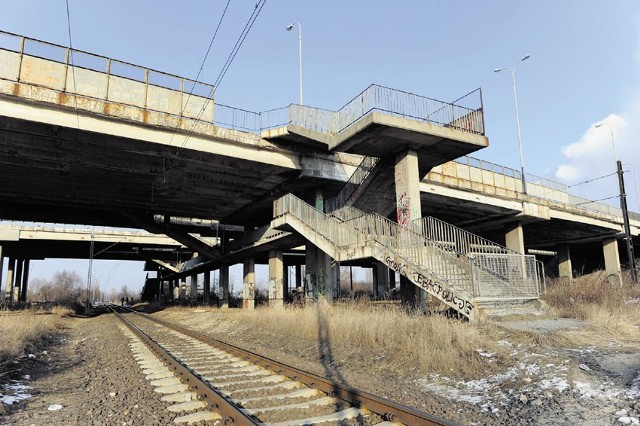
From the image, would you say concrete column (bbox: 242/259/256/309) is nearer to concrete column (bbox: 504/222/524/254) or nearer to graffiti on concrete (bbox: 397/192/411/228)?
concrete column (bbox: 504/222/524/254)

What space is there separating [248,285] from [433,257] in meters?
27.4

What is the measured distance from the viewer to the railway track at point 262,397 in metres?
5.52

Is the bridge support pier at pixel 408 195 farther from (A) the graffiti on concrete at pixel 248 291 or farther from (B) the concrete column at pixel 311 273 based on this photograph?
(A) the graffiti on concrete at pixel 248 291

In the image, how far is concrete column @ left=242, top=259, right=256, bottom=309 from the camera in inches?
1516

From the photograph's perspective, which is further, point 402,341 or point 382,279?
point 382,279

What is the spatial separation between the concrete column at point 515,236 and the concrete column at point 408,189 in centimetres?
2000

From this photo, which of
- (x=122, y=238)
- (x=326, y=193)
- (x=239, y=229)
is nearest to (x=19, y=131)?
(x=326, y=193)

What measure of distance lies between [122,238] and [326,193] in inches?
1368

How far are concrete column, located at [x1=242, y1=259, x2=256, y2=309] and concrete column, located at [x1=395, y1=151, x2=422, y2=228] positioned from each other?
22876 mm

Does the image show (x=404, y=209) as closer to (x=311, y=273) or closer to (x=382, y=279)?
(x=311, y=273)

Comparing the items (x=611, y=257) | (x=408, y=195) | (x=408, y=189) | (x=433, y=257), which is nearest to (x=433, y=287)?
(x=433, y=257)

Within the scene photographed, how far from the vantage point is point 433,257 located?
49.0 feet

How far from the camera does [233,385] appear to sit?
770 cm

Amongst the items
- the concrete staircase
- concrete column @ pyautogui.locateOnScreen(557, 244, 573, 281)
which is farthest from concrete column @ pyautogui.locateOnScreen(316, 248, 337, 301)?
concrete column @ pyautogui.locateOnScreen(557, 244, 573, 281)
